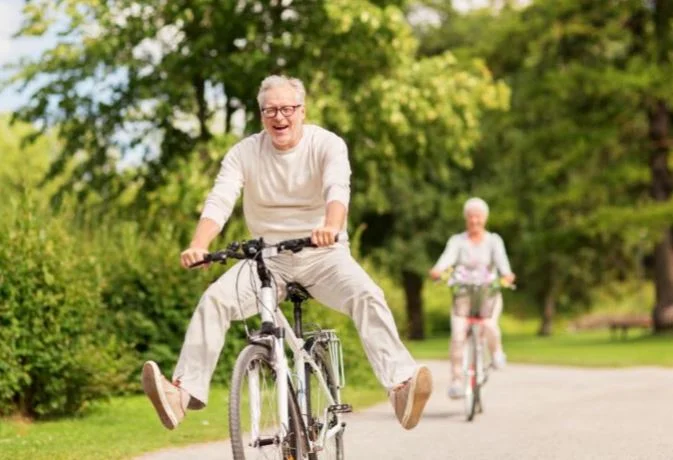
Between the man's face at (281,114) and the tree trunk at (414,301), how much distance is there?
39.5 metres

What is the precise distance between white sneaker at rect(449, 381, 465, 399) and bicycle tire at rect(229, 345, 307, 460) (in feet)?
20.7

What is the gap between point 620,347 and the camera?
30.2 m

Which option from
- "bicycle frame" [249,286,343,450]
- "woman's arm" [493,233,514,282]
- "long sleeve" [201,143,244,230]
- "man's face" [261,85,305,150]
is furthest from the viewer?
"woman's arm" [493,233,514,282]

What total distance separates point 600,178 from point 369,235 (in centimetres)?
1346

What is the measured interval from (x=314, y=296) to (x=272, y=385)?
0.77 meters

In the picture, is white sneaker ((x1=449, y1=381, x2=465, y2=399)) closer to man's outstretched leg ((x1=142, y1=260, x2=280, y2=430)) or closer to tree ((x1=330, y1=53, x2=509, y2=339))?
man's outstretched leg ((x1=142, y1=260, x2=280, y2=430))

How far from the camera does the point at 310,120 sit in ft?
75.4

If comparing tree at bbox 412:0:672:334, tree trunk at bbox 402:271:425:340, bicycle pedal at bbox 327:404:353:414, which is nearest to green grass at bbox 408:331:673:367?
tree at bbox 412:0:672:334

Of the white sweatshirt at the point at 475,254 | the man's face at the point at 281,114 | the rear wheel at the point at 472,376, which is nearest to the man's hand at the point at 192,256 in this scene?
the man's face at the point at 281,114

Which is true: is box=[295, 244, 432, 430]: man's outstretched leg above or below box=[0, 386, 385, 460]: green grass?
above

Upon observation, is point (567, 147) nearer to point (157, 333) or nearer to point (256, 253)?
point (157, 333)

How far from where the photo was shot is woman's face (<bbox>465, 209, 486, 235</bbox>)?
44.0 ft

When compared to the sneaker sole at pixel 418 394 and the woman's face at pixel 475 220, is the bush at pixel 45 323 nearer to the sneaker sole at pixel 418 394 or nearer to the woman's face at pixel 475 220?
the woman's face at pixel 475 220

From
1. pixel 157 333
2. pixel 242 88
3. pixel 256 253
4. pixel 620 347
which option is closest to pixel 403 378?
pixel 256 253
